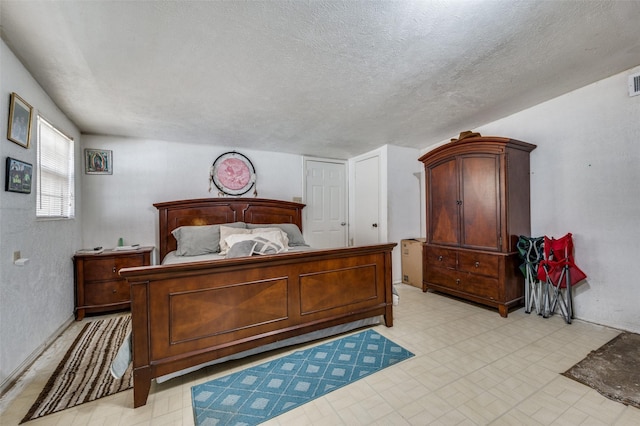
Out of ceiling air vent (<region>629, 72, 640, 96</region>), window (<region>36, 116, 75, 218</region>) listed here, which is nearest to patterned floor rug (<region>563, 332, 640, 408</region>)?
ceiling air vent (<region>629, 72, 640, 96</region>)

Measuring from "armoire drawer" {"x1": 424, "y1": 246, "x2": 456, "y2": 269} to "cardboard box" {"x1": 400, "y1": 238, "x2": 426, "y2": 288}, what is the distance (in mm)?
204

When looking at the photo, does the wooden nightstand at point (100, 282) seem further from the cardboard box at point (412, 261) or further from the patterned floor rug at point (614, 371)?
the patterned floor rug at point (614, 371)

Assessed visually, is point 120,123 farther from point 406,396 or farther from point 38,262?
point 406,396

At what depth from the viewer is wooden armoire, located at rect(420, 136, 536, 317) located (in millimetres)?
2773

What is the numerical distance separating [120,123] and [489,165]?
431 cm

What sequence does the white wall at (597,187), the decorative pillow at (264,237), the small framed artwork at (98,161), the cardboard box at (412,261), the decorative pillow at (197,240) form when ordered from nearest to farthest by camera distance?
the white wall at (597,187), the decorative pillow at (264,237), the decorative pillow at (197,240), the small framed artwork at (98,161), the cardboard box at (412,261)

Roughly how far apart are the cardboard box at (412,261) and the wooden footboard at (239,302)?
156 centimetres

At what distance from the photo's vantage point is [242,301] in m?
1.87

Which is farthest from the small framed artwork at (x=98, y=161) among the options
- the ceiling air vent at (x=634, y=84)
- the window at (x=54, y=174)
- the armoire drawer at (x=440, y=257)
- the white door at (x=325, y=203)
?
the ceiling air vent at (x=634, y=84)

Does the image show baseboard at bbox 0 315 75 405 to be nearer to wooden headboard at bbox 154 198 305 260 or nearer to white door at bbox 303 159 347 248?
wooden headboard at bbox 154 198 305 260

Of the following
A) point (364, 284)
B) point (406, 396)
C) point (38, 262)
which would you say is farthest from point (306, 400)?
point (38, 262)

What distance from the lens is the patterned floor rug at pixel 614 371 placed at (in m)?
1.58

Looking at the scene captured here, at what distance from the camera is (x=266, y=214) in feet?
13.5

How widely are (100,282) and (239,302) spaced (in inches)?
85.7
